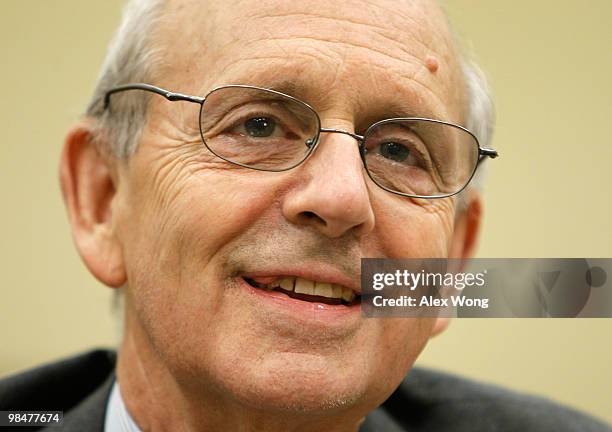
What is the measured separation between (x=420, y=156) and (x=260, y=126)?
341 millimetres

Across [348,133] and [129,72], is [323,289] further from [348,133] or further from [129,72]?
[129,72]

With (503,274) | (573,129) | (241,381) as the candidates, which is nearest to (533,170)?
(573,129)

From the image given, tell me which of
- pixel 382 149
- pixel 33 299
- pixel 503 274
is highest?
pixel 382 149

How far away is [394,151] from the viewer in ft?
4.61


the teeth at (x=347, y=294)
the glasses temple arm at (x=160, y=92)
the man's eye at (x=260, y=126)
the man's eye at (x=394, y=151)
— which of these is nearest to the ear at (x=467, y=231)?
the man's eye at (x=394, y=151)

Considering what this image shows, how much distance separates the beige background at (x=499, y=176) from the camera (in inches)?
79.7

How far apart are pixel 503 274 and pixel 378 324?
0.31m

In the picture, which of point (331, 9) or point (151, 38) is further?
point (151, 38)

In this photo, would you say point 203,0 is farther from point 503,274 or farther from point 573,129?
point 573,129

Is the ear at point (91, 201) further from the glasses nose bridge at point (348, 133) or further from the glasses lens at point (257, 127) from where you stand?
the glasses nose bridge at point (348, 133)

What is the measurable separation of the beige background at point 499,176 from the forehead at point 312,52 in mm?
318

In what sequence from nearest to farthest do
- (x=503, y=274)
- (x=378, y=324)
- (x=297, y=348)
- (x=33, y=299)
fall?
(x=297, y=348) < (x=378, y=324) < (x=503, y=274) < (x=33, y=299)

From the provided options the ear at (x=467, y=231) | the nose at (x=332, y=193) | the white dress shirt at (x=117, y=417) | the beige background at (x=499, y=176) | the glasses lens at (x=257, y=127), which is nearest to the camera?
the nose at (x=332, y=193)

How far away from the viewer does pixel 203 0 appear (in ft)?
4.60
